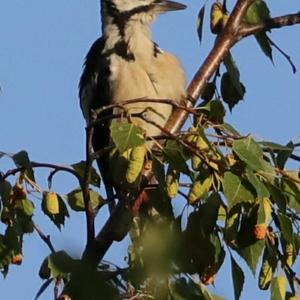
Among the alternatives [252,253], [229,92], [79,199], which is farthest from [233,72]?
[252,253]

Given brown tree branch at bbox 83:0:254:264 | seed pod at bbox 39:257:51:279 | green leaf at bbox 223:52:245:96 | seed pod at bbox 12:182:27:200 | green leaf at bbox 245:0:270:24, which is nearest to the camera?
seed pod at bbox 39:257:51:279

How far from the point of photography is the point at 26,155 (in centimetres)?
347

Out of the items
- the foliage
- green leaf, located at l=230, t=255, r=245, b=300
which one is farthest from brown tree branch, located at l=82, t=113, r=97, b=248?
green leaf, located at l=230, t=255, r=245, b=300

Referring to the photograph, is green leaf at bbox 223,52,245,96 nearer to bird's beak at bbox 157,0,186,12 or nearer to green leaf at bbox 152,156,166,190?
green leaf at bbox 152,156,166,190

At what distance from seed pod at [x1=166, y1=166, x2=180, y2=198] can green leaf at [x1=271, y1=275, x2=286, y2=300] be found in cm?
41

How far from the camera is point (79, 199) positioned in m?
3.66

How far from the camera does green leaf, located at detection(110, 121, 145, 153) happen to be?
10.1 ft

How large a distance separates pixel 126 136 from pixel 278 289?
25.9 inches

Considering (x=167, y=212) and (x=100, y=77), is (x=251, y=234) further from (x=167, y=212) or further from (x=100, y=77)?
(x=100, y=77)

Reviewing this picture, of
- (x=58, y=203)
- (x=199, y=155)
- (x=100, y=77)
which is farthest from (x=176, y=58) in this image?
(x=199, y=155)

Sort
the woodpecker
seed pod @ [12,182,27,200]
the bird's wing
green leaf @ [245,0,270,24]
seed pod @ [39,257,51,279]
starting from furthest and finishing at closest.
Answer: the bird's wing < the woodpecker < green leaf @ [245,0,270,24] < seed pod @ [12,182,27,200] < seed pod @ [39,257,51,279]

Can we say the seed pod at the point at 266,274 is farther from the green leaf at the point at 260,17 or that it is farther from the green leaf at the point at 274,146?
the green leaf at the point at 260,17

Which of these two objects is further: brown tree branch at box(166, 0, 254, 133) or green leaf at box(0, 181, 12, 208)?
brown tree branch at box(166, 0, 254, 133)

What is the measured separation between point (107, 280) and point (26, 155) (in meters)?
0.53
